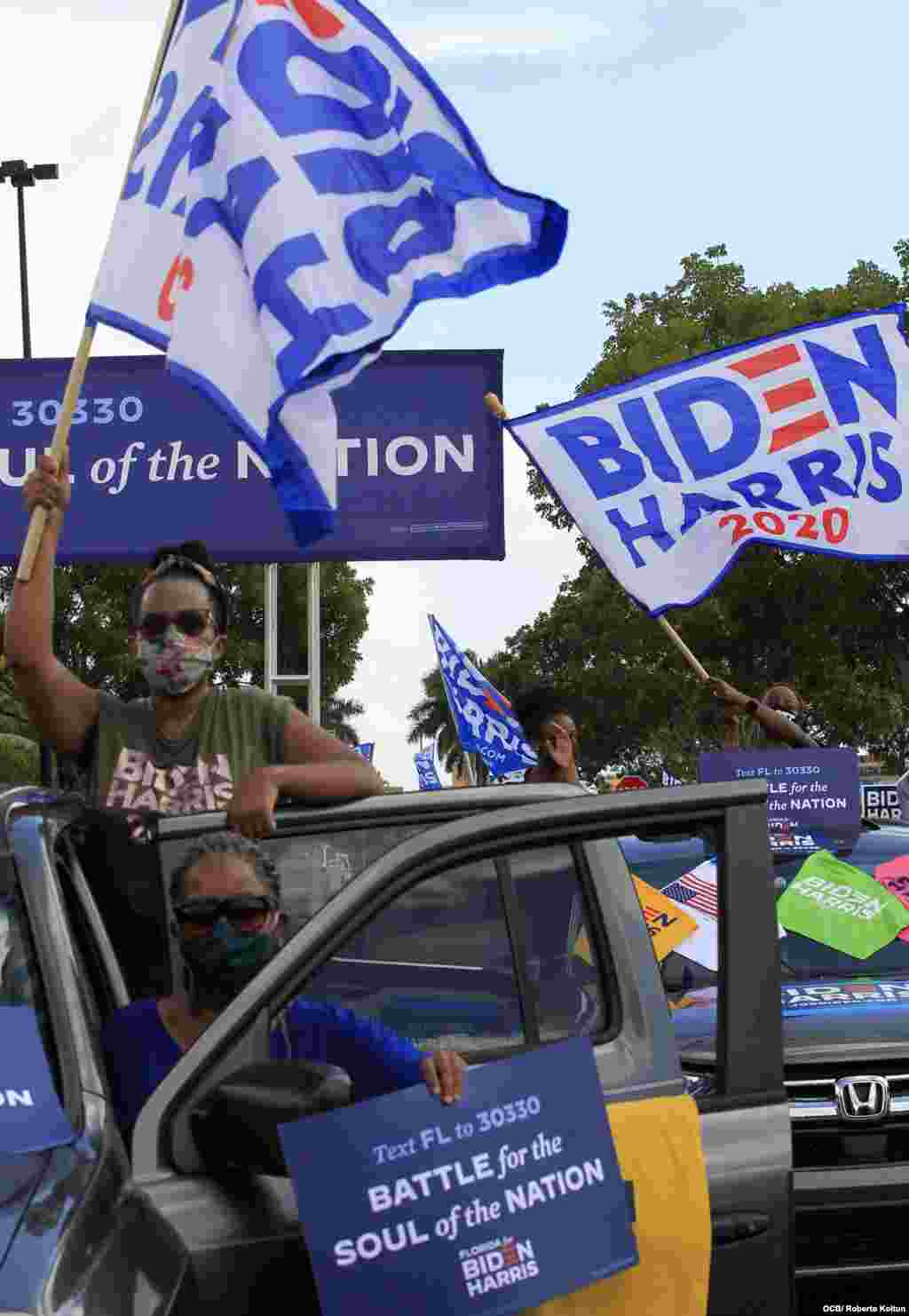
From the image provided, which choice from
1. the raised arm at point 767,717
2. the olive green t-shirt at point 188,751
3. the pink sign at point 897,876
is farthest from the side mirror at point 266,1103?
the raised arm at point 767,717

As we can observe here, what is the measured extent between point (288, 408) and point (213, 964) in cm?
206

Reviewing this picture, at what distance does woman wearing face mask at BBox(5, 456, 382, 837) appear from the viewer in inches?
163

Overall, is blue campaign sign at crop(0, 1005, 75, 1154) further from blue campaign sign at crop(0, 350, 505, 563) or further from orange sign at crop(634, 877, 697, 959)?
blue campaign sign at crop(0, 350, 505, 563)

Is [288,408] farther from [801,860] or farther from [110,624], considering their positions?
[110,624]

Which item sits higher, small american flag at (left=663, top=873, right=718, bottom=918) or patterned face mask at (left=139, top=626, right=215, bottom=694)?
patterned face mask at (left=139, top=626, right=215, bottom=694)

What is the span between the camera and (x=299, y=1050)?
3498 mm

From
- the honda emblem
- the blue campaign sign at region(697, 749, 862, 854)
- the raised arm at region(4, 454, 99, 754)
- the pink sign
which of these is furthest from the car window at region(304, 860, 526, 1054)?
the blue campaign sign at region(697, 749, 862, 854)

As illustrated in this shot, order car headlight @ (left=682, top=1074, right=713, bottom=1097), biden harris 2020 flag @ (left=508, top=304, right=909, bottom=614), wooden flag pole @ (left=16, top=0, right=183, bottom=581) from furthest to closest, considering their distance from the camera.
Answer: biden harris 2020 flag @ (left=508, top=304, right=909, bottom=614)
wooden flag pole @ (left=16, top=0, right=183, bottom=581)
car headlight @ (left=682, top=1074, right=713, bottom=1097)

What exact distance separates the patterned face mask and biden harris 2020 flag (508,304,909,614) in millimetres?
6070

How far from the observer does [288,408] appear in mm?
5160

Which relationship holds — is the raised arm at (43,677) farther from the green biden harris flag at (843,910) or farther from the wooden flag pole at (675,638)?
the wooden flag pole at (675,638)

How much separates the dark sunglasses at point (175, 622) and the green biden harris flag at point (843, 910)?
374cm

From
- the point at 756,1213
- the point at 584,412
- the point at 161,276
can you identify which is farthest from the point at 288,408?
the point at 584,412

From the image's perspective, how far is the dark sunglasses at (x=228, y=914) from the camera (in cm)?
342
